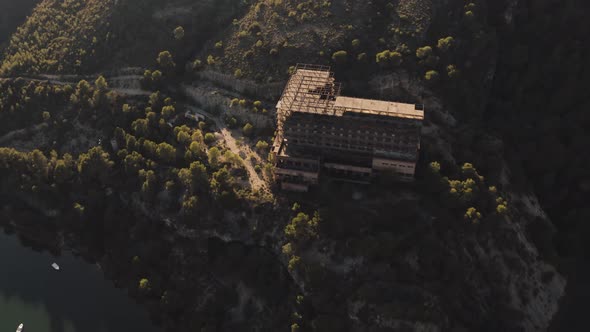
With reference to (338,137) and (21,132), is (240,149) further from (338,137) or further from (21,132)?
(21,132)

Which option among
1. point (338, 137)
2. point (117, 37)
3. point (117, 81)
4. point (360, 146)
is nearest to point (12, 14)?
point (117, 37)

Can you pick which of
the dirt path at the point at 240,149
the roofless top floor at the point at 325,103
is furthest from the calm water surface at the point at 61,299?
the roofless top floor at the point at 325,103

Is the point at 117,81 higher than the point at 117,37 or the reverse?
the reverse

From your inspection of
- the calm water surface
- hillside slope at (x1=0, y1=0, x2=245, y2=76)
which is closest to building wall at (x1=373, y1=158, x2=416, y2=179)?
the calm water surface

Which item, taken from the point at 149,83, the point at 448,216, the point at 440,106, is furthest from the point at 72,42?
the point at 448,216

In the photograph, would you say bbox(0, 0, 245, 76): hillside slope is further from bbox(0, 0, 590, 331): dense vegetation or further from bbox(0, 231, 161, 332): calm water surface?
bbox(0, 231, 161, 332): calm water surface

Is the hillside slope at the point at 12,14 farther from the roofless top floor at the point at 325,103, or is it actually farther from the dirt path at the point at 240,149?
the roofless top floor at the point at 325,103

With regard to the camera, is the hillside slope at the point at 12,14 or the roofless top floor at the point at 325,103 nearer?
the roofless top floor at the point at 325,103
